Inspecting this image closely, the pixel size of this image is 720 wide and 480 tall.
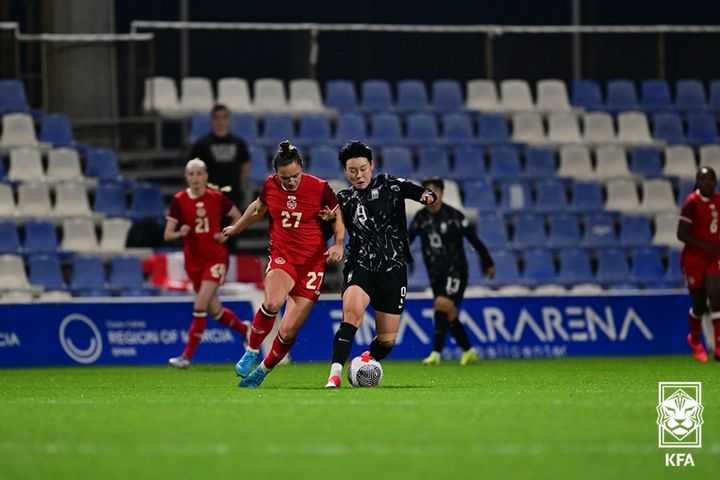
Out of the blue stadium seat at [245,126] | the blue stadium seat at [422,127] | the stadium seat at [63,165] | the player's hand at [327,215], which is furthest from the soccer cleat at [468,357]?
the stadium seat at [63,165]

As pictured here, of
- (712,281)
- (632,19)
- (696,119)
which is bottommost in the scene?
(712,281)

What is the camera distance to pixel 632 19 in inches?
1097

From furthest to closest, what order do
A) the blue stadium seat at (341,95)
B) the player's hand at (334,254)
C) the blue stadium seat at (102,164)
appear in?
the blue stadium seat at (341,95) < the blue stadium seat at (102,164) < the player's hand at (334,254)

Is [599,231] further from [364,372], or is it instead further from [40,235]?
[364,372]

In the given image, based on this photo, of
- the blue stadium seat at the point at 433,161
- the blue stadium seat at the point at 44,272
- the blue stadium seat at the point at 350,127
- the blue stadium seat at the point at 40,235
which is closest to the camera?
the blue stadium seat at the point at 44,272

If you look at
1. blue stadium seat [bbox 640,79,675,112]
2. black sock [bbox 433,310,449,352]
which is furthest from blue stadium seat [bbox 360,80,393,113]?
black sock [bbox 433,310,449,352]

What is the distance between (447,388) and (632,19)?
656 inches

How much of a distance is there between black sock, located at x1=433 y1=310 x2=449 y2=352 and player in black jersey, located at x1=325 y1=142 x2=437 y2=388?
18.0ft

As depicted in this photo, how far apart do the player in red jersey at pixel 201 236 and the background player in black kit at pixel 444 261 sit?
95.8 inches

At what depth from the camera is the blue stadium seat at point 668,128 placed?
83.7ft

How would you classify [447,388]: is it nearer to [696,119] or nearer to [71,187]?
[71,187]

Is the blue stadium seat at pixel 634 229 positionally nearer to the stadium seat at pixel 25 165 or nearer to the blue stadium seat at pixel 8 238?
the stadium seat at pixel 25 165

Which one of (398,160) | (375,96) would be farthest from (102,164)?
(375,96)

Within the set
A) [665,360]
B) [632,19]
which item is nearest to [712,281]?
[665,360]
